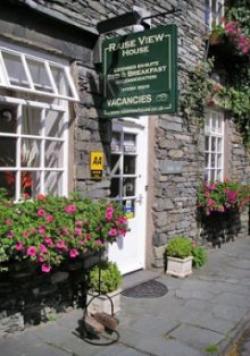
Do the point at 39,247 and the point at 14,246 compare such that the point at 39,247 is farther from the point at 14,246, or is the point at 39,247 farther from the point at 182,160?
the point at 182,160

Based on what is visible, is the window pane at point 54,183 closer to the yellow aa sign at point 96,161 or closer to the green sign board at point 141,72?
the yellow aa sign at point 96,161

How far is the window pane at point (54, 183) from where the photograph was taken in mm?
4699

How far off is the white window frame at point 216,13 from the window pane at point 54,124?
438cm

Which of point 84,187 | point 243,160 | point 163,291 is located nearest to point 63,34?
point 84,187

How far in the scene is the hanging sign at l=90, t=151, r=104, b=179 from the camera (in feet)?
16.2

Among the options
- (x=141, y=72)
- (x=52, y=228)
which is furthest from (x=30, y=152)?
(x=141, y=72)

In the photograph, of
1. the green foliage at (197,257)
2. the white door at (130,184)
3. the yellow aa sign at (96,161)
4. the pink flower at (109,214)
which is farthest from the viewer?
the green foliage at (197,257)

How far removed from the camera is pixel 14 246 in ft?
11.4

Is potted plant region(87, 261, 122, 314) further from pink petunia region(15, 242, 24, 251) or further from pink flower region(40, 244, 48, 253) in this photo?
pink petunia region(15, 242, 24, 251)

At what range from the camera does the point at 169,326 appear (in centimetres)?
439

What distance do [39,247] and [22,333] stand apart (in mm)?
1031

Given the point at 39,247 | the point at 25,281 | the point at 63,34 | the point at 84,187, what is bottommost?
the point at 25,281

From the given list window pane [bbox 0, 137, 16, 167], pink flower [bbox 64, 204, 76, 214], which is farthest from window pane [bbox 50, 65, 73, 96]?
pink flower [bbox 64, 204, 76, 214]

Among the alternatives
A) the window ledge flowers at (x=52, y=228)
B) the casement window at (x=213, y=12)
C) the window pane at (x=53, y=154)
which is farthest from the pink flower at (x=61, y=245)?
the casement window at (x=213, y=12)
